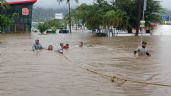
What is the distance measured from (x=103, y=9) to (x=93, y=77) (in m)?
57.0

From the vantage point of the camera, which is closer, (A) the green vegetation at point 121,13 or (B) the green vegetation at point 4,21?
(A) the green vegetation at point 121,13

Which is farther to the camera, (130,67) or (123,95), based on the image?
(130,67)

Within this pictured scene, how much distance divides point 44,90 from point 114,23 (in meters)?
55.9

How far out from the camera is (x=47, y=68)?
1805 centimetres

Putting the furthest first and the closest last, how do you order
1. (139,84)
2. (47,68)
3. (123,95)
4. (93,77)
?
1. (47,68)
2. (93,77)
3. (139,84)
4. (123,95)

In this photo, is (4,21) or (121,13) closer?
(121,13)

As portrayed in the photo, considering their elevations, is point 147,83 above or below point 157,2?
below

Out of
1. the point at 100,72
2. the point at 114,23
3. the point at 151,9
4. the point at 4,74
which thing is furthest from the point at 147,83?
the point at 151,9

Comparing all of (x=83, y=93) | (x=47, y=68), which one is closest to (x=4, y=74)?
(x=47, y=68)

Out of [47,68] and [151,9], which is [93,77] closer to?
[47,68]

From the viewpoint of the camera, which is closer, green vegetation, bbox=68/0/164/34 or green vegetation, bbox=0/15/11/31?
green vegetation, bbox=68/0/164/34

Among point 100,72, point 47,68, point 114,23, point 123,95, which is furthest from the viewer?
point 114,23

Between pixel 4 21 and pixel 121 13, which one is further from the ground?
pixel 121 13

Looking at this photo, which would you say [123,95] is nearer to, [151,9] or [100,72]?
[100,72]
